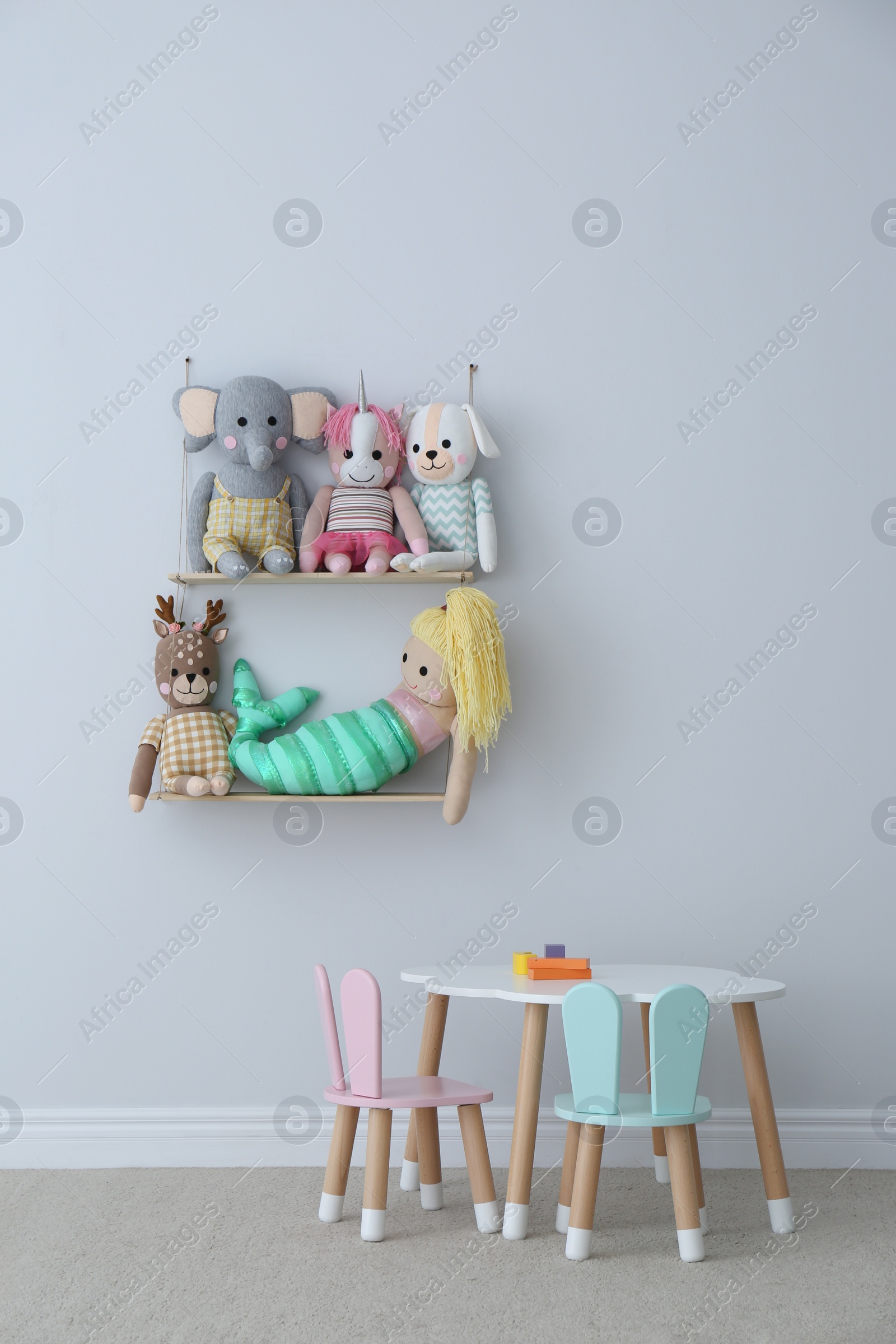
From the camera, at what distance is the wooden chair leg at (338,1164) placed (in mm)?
1970

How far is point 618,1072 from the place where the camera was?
1.70m

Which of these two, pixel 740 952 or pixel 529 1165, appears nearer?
pixel 529 1165

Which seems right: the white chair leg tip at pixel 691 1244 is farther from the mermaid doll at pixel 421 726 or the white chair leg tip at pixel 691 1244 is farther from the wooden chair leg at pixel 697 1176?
the mermaid doll at pixel 421 726

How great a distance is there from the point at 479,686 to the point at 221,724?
622mm

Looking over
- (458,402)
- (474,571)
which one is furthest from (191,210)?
(474,571)

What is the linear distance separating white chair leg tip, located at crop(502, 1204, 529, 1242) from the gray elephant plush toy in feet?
4.58

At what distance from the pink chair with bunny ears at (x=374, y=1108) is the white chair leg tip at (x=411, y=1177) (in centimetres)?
12

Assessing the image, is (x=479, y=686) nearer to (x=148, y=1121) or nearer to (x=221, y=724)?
(x=221, y=724)

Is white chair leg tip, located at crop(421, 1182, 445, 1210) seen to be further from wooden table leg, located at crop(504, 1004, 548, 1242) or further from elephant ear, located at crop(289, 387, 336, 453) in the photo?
elephant ear, located at crop(289, 387, 336, 453)

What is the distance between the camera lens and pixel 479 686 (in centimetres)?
221

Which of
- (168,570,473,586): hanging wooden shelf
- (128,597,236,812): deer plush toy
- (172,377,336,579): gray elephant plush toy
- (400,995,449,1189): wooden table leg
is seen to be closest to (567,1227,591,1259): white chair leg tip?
(400,995,449,1189): wooden table leg

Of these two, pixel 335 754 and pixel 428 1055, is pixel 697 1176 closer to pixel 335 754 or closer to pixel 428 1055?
pixel 428 1055

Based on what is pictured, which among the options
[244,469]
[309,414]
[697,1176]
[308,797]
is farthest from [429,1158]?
[309,414]

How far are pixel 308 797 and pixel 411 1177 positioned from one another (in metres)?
0.83
